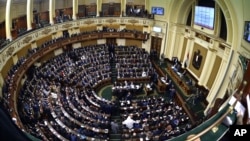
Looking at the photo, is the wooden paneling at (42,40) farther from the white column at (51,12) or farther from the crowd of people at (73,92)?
the white column at (51,12)

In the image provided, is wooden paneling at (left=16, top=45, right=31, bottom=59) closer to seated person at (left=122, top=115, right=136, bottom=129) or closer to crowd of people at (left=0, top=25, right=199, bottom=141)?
crowd of people at (left=0, top=25, right=199, bottom=141)

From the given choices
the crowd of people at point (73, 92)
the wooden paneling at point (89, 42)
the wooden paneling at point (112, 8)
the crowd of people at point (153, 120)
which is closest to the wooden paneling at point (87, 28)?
the crowd of people at point (73, 92)

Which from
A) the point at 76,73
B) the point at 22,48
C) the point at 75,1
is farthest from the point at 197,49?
the point at 22,48

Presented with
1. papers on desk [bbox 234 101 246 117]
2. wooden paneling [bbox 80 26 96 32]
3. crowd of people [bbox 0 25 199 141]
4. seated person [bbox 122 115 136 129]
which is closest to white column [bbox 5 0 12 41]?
crowd of people [bbox 0 25 199 141]

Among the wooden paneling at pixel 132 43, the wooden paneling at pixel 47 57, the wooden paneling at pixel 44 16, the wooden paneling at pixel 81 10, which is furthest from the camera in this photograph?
the wooden paneling at pixel 81 10

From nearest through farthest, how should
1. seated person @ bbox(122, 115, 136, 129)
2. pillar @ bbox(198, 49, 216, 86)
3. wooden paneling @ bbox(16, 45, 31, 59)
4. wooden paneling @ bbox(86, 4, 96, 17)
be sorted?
seated person @ bbox(122, 115, 136, 129) → wooden paneling @ bbox(16, 45, 31, 59) → pillar @ bbox(198, 49, 216, 86) → wooden paneling @ bbox(86, 4, 96, 17)

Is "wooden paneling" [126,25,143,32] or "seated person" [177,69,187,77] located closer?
"seated person" [177,69,187,77]

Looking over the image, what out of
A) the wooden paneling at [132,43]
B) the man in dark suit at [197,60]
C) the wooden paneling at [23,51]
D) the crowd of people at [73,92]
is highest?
the wooden paneling at [132,43]

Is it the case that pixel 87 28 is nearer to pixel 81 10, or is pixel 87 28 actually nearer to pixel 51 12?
pixel 81 10

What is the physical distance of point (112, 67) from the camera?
23594 mm

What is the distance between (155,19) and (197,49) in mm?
7000

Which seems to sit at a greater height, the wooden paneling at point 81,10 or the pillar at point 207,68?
the wooden paneling at point 81,10

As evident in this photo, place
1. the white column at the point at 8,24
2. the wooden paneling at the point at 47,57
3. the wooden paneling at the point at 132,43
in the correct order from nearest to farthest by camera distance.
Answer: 1. the white column at the point at 8,24
2. the wooden paneling at the point at 47,57
3. the wooden paneling at the point at 132,43

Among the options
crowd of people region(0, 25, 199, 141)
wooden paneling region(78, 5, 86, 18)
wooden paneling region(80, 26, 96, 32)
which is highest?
wooden paneling region(78, 5, 86, 18)
